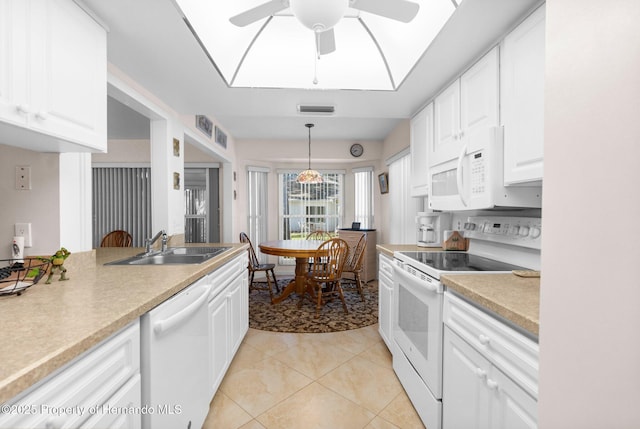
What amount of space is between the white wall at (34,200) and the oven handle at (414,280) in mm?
1906

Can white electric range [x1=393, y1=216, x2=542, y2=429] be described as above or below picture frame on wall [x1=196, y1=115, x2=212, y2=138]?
below

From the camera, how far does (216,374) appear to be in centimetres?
173

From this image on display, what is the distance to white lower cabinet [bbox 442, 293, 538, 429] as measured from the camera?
2.84 ft

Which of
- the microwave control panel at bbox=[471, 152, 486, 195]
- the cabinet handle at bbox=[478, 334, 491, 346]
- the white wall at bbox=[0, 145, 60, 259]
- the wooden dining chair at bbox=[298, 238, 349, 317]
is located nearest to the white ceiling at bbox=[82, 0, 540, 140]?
the microwave control panel at bbox=[471, 152, 486, 195]

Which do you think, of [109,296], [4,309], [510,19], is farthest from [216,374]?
[510,19]

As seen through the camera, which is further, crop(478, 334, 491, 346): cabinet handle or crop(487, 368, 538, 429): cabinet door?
crop(478, 334, 491, 346): cabinet handle

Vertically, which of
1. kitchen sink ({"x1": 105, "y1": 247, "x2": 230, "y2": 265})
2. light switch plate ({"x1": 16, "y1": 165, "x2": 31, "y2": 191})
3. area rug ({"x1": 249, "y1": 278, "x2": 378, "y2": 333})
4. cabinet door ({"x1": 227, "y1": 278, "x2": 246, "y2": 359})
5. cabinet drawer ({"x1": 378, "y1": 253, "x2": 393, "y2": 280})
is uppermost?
light switch plate ({"x1": 16, "y1": 165, "x2": 31, "y2": 191})

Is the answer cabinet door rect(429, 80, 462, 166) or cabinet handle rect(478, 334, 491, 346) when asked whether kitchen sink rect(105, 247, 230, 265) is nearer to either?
cabinet handle rect(478, 334, 491, 346)

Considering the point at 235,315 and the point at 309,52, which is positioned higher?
the point at 309,52

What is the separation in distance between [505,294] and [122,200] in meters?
5.57

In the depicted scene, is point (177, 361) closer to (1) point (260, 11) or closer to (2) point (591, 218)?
(2) point (591, 218)

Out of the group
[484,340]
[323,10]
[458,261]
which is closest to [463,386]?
[484,340]

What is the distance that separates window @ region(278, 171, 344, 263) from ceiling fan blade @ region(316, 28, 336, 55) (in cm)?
383

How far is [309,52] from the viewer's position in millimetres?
2105
